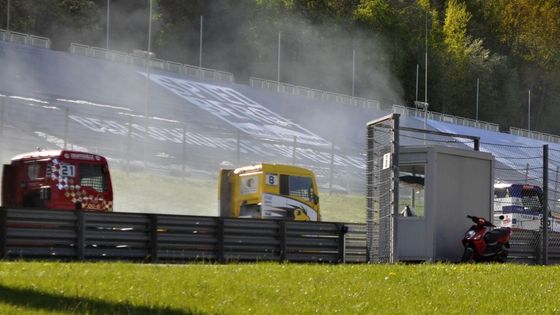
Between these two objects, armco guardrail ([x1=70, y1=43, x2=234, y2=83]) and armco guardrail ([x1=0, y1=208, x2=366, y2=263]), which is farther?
armco guardrail ([x1=70, y1=43, x2=234, y2=83])

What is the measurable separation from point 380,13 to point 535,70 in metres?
20.3

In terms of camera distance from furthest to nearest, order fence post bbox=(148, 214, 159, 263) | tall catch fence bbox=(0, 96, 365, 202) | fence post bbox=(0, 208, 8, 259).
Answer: tall catch fence bbox=(0, 96, 365, 202), fence post bbox=(148, 214, 159, 263), fence post bbox=(0, 208, 8, 259)

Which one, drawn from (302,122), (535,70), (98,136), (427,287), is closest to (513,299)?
(427,287)

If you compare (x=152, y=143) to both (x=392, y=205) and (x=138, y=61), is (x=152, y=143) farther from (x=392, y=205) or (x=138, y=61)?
(x=138, y=61)

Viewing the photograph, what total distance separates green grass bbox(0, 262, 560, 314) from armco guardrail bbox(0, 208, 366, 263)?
143 inches

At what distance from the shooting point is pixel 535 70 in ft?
349

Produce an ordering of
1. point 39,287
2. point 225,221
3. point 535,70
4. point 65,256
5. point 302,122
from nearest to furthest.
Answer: point 39,287, point 65,256, point 225,221, point 302,122, point 535,70

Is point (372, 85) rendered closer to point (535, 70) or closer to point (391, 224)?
point (535, 70)

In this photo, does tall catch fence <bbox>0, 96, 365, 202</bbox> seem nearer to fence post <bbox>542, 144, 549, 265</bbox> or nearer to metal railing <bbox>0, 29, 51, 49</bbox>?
metal railing <bbox>0, 29, 51, 49</bbox>

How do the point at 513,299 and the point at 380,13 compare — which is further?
the point at 380,13

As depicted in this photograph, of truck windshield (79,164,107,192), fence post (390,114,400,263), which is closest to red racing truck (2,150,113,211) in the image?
truck windshield (79,164,107,192)

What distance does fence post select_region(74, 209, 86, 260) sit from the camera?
18730 millimetres

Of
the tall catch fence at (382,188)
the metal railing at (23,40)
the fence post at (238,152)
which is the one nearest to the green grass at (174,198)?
the fence post at (238,152)

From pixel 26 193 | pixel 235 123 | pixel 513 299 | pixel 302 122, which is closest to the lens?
pixel 513 299
